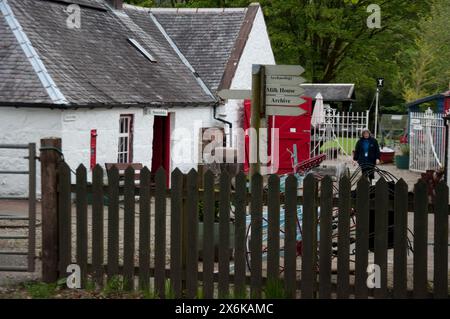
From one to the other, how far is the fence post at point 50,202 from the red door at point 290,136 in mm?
16727

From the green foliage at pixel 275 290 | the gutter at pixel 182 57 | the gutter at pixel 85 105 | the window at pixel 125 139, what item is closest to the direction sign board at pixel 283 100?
the green foliage at pixel 275 290

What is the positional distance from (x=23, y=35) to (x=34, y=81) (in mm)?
1655

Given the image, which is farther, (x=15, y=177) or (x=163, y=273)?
(x=15, y=177)

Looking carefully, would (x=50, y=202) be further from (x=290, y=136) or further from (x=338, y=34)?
Answer: (x=338, y=34)

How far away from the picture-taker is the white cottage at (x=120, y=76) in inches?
697

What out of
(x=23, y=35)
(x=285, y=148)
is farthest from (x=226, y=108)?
(x=23, y=35)

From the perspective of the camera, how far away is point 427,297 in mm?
7883

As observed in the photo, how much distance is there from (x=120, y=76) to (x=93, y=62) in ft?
2.64

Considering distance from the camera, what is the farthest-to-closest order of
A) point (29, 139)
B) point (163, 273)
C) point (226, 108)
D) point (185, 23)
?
point (185, 23) → point (226, 108) → point (29, 139) → point (163, 273)

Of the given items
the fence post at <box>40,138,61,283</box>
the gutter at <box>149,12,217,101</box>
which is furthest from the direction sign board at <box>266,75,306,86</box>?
the gutter at <box>149,12,217,101</box>

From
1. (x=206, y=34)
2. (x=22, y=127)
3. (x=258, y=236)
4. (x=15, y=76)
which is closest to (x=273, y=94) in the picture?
(x=258, y=236)

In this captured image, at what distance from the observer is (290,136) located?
25453 millimetres
